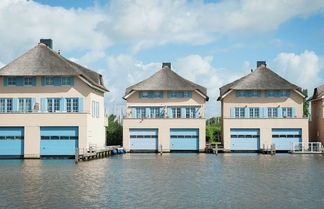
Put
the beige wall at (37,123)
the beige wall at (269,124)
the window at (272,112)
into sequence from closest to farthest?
1. the beige wall at (37,123)
2. the beige wall at (269,124)
3. the window at (272,112)

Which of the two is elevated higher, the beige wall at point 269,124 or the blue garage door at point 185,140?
the beige wall at point 269,124

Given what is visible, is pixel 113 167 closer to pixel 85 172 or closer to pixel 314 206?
pixel 85 172

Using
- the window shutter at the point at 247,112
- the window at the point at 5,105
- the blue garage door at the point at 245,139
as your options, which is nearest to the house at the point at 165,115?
the blue garage door at the point at 245,139

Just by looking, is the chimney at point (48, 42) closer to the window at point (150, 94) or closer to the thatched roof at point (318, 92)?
the window at point (150, 94)

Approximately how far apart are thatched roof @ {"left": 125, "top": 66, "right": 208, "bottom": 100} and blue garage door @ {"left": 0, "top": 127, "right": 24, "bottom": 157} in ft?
49.2

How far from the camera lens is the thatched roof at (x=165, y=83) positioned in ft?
188

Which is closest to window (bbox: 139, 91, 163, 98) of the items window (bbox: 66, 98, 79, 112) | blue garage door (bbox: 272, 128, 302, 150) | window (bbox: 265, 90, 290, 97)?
window (bbox: 265, 90, 290, 97)

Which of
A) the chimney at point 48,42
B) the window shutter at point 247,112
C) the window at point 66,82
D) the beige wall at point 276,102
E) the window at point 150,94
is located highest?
the chimney at point 48,42

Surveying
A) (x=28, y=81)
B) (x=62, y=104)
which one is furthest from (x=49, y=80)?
(x=62, y=104)

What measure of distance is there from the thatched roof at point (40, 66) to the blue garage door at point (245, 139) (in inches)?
686

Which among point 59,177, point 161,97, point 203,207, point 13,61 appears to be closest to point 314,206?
point 203,207

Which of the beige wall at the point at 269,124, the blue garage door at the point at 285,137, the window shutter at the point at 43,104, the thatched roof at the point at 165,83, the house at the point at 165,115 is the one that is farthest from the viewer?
the thatched roof at the point at 165,83

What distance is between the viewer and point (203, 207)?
20.4 meters

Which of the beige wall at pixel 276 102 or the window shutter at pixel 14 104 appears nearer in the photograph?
the window shutter at pixel 14 104
